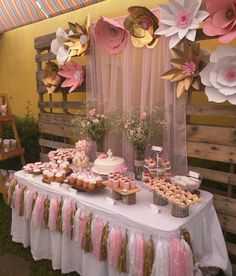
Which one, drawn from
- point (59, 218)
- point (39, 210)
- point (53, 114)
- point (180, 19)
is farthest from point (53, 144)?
point (180, 19)

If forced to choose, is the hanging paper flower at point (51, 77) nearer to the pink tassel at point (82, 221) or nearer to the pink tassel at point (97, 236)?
the pink tassel at point (82, 221)

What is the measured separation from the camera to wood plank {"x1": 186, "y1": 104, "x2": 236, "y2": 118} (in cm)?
174

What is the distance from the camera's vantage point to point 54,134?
301cm

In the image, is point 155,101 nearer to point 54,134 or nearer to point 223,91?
point 223,91

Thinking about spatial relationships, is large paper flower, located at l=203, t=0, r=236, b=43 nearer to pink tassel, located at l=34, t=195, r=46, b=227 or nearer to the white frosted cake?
the white frosted cake

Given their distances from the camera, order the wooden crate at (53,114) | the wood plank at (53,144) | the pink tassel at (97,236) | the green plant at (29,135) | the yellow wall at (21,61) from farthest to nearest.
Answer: the green plant at (29,135) < the yellow wall at (21,61) < the wood plank at (53,144) < the wooden crate at (53,114) < the pink tassel at (97,236)

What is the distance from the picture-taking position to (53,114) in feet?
9.71

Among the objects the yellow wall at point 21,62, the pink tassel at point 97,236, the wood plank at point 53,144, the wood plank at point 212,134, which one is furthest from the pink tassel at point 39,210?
the yellow wall at point 21,62

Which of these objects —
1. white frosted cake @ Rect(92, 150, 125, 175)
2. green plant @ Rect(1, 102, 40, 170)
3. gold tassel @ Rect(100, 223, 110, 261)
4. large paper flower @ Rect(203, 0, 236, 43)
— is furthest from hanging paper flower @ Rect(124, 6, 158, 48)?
green plant @ Rect(1, 102, 40, 170)

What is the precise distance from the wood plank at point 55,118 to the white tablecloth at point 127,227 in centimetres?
76

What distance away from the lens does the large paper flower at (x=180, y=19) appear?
1713 mm

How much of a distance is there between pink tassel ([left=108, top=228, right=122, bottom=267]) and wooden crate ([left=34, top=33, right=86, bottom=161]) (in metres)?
1.28

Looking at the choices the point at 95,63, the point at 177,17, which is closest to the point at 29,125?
the point at 95,63

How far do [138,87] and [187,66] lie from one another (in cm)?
48
